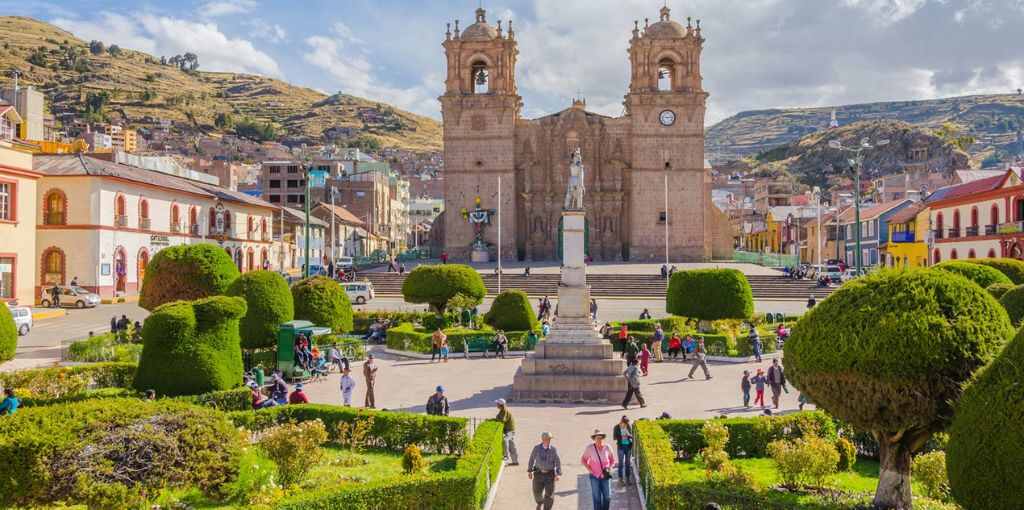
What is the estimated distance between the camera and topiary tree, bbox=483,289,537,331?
2925cm

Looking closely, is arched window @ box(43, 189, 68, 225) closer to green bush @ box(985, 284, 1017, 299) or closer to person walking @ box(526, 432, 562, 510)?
person walking @ box(526, 432, 562, 510)

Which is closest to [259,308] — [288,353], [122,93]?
[288,353]

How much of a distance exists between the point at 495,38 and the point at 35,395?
162 ft

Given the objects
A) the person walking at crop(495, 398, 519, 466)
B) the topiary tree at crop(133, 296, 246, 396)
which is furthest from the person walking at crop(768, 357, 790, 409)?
the topiary tree at crop(133, 296, 246, 396)

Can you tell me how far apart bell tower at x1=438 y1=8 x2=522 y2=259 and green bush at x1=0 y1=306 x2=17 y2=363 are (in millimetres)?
44642

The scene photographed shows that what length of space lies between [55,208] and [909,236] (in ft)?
165

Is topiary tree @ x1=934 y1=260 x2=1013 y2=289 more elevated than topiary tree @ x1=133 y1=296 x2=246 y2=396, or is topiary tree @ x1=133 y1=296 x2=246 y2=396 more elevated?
topiary tree @ x1=934 y1=260 x2=1013 y2=289

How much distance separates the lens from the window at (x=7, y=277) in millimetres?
35125

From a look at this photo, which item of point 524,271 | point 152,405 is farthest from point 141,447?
point 524,271

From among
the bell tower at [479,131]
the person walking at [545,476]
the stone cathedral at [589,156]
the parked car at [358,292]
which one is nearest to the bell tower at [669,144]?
the stone cathedral at [589,156]

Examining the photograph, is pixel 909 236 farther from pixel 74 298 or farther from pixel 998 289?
pixel 74 298

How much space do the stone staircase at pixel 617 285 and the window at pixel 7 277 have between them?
59.0ft

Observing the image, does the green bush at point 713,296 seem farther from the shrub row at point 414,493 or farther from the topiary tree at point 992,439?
the topiary tree at point 992,439

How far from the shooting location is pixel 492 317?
97.6 feet
